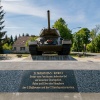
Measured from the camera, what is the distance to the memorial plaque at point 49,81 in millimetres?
7340

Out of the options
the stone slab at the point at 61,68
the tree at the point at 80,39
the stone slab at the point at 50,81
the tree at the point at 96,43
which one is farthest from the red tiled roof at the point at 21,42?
the stone slab at the point at 50,81

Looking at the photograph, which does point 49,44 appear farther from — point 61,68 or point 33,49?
point 61,68

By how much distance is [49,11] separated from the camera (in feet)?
54.7

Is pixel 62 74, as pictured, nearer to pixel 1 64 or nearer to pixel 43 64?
pixel 43 64

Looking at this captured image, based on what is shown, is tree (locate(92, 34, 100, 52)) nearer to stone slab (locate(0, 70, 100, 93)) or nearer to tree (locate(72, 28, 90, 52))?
tree (locate(72, 28, 90, 52))

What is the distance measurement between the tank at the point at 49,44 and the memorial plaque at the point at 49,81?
758 cm

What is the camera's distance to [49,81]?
746cm

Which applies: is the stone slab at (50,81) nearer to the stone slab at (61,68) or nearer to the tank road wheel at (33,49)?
the stone slab at (61,68)

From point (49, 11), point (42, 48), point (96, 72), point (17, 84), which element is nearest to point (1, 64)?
point (17, 84)

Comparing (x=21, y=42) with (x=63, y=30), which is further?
(x=21, y=42)

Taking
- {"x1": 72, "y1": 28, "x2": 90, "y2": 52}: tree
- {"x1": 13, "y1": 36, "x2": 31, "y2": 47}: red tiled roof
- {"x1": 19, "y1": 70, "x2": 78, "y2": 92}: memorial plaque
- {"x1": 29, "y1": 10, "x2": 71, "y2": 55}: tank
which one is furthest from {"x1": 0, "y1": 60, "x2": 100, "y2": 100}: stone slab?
{"x1": 13, "y1": 36, "x2": 31, "y2": 47}: red tiled roof

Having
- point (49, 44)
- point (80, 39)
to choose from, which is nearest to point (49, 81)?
point (49, 44)

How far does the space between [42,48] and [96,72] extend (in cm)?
798

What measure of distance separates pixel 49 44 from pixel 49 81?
7969mm
